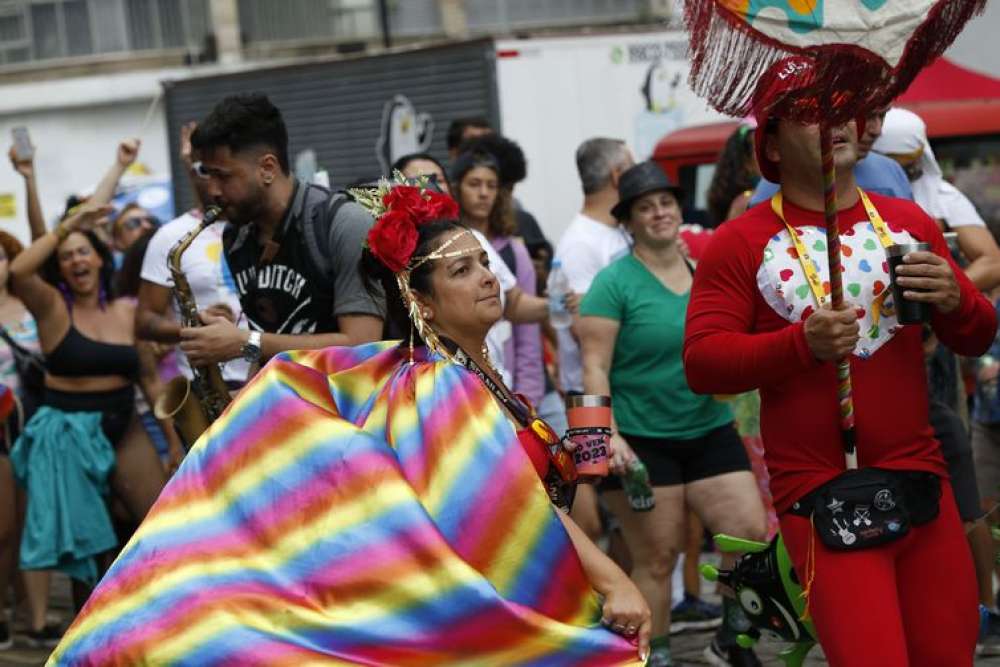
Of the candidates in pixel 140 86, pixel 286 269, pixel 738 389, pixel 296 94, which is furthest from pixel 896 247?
pixel 140 86

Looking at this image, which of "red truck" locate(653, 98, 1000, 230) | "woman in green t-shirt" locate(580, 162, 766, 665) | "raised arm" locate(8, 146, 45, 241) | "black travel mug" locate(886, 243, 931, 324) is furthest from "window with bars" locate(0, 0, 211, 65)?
"black travel mug" locate(886, 243, 931, 324)

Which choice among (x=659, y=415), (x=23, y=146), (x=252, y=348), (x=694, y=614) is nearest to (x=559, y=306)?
(x=659, y=415)

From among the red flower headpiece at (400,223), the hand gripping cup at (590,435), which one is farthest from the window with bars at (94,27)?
the hand gripping cup at (590,435)

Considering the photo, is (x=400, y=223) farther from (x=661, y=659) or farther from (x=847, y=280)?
(x=661, y=659)

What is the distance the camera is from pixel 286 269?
19.2 ft

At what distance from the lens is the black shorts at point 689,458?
6.94 metres

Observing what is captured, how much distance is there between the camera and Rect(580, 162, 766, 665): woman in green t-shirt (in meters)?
6.88

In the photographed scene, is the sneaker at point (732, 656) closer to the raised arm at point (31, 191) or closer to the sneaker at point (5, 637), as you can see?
the sneaker at point (5, 637)

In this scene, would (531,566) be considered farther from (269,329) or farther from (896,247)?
(269,329)

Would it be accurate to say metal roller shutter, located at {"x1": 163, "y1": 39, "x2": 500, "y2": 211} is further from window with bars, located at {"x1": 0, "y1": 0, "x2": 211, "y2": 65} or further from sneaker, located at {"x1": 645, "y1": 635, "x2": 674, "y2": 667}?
window with bars, located at {"x1": 0, "y1": 0, "x2": 211, "y2": 65}

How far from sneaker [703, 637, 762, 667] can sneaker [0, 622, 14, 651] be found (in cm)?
358

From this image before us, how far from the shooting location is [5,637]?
8.85 m

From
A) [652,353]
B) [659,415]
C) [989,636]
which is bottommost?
[989,636]

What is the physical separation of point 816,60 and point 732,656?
10.3 ft
